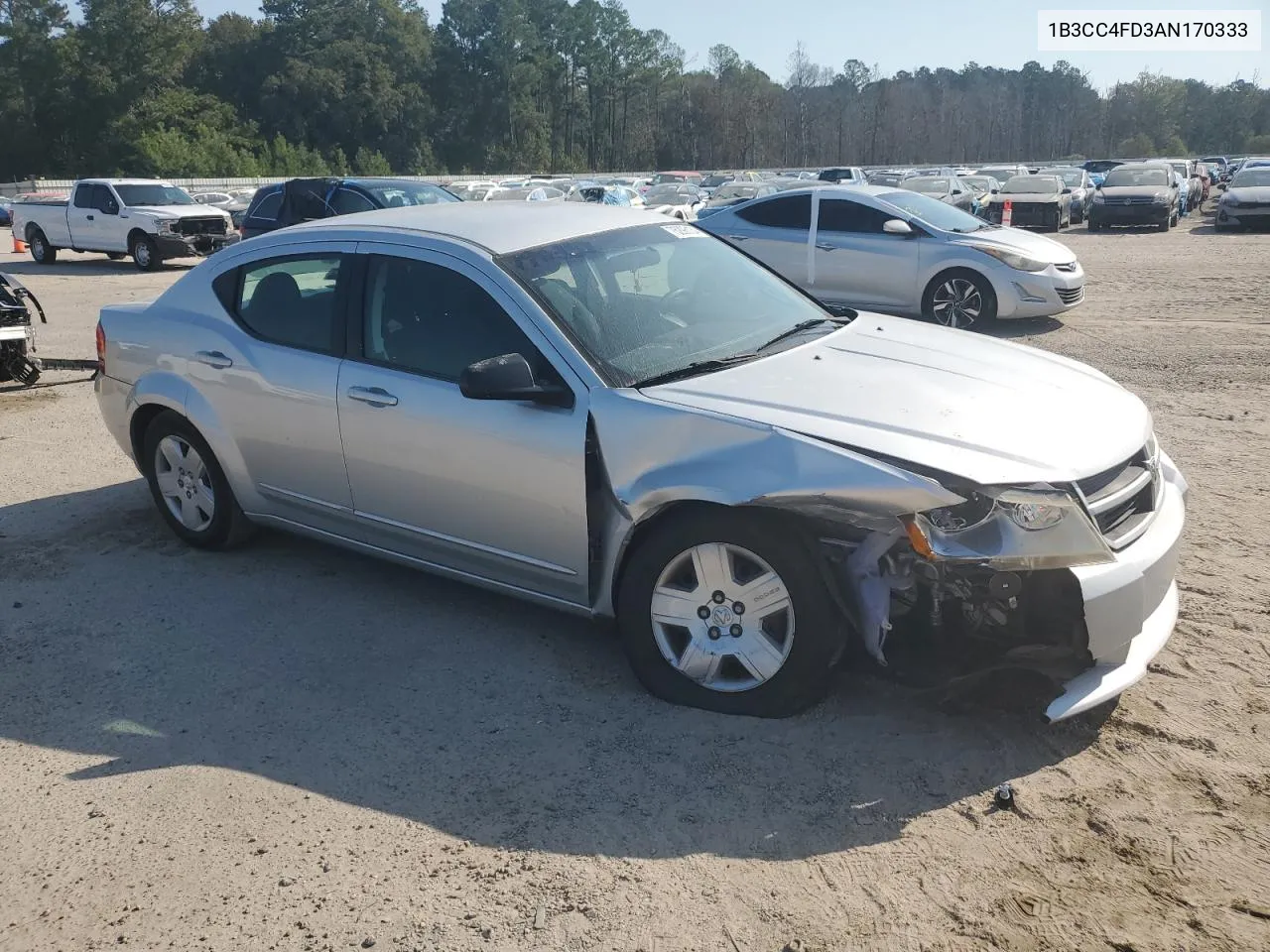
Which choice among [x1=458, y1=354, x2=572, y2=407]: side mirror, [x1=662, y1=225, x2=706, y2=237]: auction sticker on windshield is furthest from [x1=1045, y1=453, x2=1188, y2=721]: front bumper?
[x1=662, y1=225, x2=706, y2=237]: auction sticker on windshield

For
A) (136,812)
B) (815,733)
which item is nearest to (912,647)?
(815,733)

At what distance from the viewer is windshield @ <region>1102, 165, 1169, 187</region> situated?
27.9 meters

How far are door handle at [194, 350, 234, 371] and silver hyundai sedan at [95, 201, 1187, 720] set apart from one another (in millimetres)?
21

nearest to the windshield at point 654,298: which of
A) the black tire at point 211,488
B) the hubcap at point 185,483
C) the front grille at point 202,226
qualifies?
the black tire at point 211,488

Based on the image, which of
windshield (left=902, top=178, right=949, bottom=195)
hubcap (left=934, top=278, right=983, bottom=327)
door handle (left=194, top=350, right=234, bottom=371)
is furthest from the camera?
windshield (left=902, top=178, right=949, bottom=195)

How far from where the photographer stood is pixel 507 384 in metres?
3.99

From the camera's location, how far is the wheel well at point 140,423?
18.8 feet

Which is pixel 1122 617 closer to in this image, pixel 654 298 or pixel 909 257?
pixel 654 298

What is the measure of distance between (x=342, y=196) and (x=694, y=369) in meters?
11.9

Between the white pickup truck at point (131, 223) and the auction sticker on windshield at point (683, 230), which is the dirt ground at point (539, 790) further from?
the white pickup truck at point (131, 223)

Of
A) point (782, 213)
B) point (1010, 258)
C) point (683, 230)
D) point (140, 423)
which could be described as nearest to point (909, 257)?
point (1010, 258)

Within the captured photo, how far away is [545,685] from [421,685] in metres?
0.49

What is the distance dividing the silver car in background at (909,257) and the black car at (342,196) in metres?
4.68

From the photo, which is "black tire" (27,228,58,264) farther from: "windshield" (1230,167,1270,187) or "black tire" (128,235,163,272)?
"windshield" (1230,167,1270,187)
